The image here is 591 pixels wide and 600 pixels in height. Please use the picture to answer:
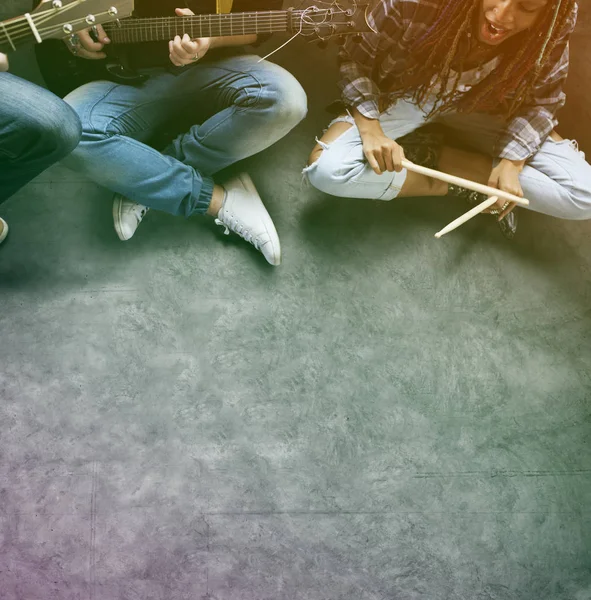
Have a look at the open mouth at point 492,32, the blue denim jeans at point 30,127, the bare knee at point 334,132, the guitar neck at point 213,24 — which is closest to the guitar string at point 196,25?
the guitar neck at point 213,24

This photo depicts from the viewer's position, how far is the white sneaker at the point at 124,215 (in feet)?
4.50

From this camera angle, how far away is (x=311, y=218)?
4.84 ft

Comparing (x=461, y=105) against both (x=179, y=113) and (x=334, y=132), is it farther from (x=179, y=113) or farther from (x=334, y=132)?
(x=179, y=113)

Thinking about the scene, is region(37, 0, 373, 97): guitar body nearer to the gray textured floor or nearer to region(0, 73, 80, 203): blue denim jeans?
region(0, 73, 80, 203): blue denim jeans

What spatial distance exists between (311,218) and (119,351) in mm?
625

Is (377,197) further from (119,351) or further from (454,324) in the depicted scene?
(119,351)

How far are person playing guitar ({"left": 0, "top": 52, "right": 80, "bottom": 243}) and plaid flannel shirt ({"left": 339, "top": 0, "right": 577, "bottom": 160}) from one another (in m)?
0.63

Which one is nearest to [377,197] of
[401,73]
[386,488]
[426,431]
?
[401,73]

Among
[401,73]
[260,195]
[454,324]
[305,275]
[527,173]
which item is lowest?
[454,324]

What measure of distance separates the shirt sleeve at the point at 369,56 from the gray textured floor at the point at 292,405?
0.29m

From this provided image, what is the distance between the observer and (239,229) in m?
1.38

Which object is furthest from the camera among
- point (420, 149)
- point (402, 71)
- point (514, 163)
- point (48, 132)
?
point (420, 149)

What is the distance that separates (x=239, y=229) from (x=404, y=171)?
444 millimetres

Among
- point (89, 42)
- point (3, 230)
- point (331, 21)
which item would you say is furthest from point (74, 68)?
point (331, 21)
